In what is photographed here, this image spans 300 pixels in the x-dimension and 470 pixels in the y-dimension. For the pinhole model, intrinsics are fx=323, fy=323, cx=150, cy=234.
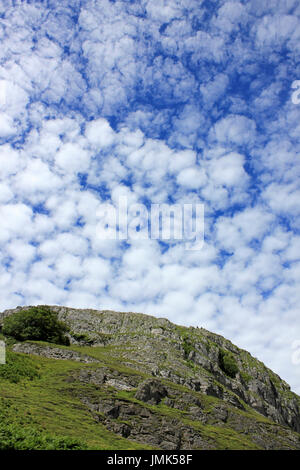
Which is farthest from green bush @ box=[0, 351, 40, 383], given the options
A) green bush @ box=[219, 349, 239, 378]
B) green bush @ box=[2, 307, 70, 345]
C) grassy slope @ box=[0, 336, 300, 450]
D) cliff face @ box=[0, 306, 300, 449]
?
green bush @ box=[219, 349, 239, 378]

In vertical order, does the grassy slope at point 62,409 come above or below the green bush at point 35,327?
below

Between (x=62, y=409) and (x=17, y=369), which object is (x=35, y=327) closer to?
(x=17, y=369)

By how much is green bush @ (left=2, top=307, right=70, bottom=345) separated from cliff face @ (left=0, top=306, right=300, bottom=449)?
8.13 metres

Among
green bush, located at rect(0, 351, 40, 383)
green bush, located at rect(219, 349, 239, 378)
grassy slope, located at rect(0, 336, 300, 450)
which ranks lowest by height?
grassy slope, located at rect(0, 336, 300, 450)

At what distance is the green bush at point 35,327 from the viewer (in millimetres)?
83938

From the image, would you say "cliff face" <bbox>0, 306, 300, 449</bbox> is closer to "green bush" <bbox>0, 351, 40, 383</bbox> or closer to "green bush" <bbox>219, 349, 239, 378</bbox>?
"green bush" <bbox>219, 349, 239, 378</bbox>

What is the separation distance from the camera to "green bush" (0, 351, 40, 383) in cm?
5041

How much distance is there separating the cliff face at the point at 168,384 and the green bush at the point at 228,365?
39 cm

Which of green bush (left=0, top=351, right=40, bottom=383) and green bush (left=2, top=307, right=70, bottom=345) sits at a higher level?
green bush (left=2, top=307, right=70, bottom=345)

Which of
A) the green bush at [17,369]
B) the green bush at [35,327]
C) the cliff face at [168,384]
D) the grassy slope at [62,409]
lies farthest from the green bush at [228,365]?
the green bush at [17,369]

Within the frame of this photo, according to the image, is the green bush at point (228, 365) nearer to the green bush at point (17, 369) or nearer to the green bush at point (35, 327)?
the green bush at point (35, 327)

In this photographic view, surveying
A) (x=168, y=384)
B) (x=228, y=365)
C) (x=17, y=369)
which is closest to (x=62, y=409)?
(x=17, y=369)
